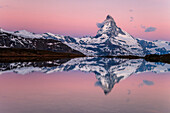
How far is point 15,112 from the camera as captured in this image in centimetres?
2052

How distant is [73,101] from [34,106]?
4.72 m

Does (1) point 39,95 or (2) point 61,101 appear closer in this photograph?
(2) point 61,101

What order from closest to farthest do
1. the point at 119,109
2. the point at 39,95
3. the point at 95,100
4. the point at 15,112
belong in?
the point at 15,112
the point at 119,109
the point at 95,100
the point at 39,95

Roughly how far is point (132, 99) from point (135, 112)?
608 cm

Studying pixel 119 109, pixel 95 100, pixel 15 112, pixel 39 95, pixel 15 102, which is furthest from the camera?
pixel 39 95

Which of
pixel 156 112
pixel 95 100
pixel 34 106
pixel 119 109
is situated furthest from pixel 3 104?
pixel 156 112

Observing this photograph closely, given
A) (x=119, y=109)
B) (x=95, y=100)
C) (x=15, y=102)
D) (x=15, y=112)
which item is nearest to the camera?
(x=15, y=112)

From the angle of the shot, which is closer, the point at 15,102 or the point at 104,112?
the point at 104,112

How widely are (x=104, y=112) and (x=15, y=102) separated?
1003 centimetres

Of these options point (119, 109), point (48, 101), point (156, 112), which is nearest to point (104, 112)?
point (119, 109)

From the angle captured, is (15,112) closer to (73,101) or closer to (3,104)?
(3,104)

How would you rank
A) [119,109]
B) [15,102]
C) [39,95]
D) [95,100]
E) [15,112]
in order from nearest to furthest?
[15,112] < [119,109] < [15,102] < [95,100] < [39,95]

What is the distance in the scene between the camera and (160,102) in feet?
84.9

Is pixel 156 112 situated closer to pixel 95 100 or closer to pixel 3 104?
pixel 95 100
